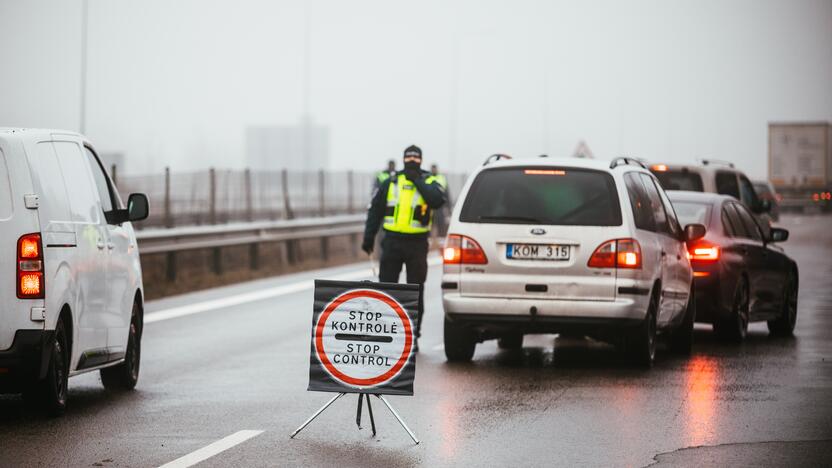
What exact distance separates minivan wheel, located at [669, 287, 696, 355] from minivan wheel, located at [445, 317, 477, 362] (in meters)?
2.20

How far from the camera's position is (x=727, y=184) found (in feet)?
77.2

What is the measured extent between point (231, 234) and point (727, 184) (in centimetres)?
879

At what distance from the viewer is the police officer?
14.6 metres

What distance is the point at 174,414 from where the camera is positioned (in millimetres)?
10531

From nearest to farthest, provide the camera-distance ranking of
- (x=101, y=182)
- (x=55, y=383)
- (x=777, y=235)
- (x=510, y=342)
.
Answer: (x=55, y=383)
(x=101, y=182)
(x=510, y=342)
(x=777, y=235)

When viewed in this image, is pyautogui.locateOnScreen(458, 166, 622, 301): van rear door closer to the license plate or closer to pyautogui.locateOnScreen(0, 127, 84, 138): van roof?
the license plate

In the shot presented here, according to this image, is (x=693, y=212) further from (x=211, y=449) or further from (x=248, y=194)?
(x=248, y=194)

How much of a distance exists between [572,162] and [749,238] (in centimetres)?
380

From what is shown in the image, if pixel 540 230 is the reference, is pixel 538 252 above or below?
below

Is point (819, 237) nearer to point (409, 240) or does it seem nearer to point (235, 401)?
point (409, 240)

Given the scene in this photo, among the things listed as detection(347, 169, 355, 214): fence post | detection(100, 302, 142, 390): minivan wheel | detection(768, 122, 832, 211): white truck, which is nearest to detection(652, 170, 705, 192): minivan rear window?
detection(100, 302, 142, 390): minivan wheel

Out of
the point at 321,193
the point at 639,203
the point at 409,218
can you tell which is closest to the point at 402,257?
the point at 409,218

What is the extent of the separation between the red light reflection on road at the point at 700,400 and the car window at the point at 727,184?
9.00m

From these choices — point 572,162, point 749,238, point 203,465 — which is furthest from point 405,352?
point 749,238
